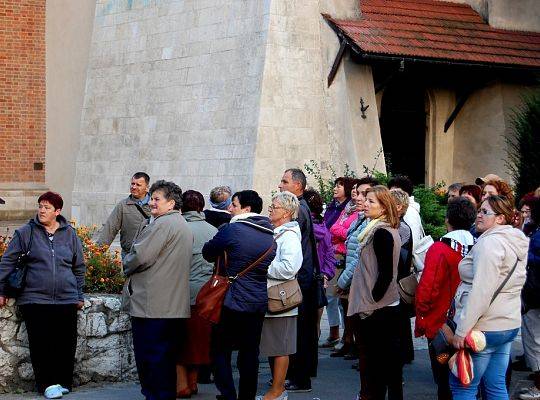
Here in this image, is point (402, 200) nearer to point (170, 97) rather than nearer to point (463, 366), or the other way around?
point (463, 366)

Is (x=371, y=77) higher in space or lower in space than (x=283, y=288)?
higher

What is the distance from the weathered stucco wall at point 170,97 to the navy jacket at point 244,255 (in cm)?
827

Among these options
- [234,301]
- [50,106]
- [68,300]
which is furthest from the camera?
[50,106]

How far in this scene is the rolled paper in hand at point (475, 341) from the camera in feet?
22.0

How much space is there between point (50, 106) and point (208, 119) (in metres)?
6.22

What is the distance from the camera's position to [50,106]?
22.7 m

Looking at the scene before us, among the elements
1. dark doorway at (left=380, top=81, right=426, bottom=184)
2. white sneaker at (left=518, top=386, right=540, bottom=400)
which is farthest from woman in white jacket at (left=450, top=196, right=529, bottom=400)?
dark doorway at (left=380, top=81, right=426, bottom=184)

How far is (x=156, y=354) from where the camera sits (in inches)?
332

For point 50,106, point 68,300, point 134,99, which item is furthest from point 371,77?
point 68,300

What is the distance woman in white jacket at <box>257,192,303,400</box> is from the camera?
28.8ft

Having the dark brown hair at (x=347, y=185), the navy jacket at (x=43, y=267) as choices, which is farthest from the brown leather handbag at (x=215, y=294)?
the dark brown hair at (x=347, y=185)

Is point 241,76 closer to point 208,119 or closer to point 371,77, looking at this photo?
point 208,119

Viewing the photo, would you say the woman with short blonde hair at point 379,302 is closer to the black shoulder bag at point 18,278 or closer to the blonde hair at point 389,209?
the blonde hair at point 389,209

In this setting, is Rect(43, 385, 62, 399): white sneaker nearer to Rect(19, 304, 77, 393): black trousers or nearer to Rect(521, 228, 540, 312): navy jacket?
Rect(19, 304, 77, 393): black trousers
